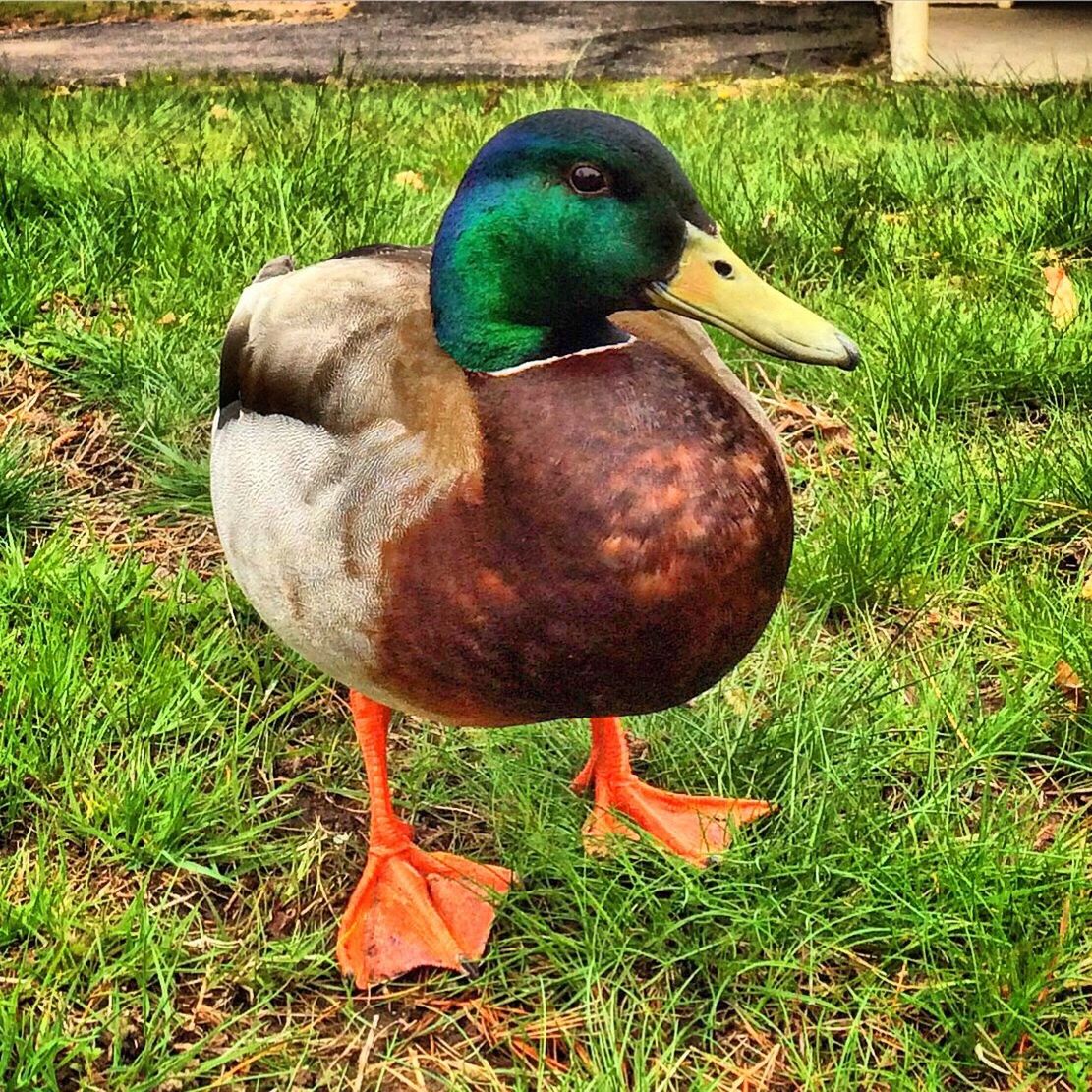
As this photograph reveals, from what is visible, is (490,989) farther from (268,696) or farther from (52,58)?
(52,58)

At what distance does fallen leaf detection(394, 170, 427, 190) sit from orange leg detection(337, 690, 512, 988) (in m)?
2.39

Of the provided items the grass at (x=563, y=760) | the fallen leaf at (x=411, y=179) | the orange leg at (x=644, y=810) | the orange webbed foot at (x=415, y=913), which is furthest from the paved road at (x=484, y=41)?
the orange webbed foot at (x=415, y=913)

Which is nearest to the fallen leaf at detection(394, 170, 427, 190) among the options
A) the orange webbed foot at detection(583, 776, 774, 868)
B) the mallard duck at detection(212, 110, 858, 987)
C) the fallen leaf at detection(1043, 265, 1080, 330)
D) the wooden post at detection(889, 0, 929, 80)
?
the fallen leaf at detection(1043, 265, 1080, 330)

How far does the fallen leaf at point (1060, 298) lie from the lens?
320 centimetres

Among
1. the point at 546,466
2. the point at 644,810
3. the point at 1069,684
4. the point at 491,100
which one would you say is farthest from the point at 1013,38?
the point at 546,466

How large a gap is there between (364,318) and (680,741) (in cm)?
87

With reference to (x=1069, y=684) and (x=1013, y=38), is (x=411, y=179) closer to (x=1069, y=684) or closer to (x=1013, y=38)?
(x=1069, y=684)

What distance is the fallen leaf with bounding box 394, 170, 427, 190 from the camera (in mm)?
3994

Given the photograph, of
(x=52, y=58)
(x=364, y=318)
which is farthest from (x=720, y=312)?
(x=52, y=58)

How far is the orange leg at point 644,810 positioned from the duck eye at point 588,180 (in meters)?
0.83

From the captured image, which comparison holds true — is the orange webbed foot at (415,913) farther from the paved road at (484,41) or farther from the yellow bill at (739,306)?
the paved road at (484,41)

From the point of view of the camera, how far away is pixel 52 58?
5652mm

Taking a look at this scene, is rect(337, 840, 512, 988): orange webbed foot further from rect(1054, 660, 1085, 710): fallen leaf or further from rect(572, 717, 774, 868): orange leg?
rect(1054, 660, 1085, 710): fallen leaf

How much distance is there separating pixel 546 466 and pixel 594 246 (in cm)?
26
